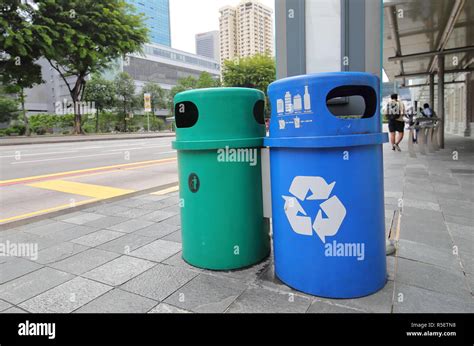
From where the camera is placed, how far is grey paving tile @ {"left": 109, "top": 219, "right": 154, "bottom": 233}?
4.31 metres

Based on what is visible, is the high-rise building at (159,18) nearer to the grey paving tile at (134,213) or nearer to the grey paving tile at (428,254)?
the grey paving tile at (134,213)

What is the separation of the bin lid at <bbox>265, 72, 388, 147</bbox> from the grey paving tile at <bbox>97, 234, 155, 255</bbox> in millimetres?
1967

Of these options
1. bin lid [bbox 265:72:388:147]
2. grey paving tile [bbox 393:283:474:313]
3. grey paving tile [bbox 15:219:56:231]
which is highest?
bin lid [bbox 265:72:388:147]

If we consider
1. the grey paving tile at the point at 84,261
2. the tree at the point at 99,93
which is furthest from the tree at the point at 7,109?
the grey paving tile at the point at 84,261

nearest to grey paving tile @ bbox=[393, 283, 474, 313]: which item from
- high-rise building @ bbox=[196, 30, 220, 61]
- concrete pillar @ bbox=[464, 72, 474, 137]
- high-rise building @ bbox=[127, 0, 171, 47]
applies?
concrete pillar @ bbox=[464, 72, 474, 137]

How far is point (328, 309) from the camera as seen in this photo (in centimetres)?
230

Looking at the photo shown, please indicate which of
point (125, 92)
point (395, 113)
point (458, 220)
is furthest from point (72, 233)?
point (125, 92)

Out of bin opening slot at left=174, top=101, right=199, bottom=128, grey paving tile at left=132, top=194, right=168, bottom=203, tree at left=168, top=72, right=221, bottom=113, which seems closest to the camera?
bin opening slot at left=174, top=101, right=199, bottom=128

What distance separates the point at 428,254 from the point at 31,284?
11.1 ft

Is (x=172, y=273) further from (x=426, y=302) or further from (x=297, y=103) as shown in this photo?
(x=426, y=302)

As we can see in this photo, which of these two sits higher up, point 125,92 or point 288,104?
point 125,92

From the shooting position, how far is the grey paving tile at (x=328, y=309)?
89.4 inches

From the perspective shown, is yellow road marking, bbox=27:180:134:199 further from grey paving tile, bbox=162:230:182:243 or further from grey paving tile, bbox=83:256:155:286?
grey paving tile, bbox=83:256:155:286
